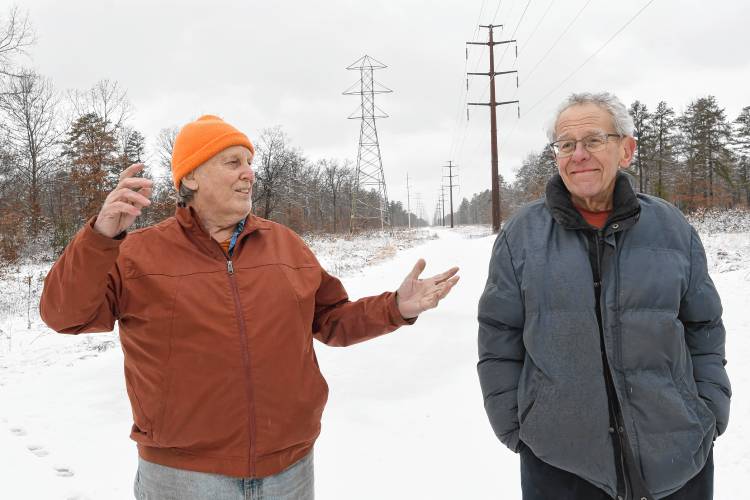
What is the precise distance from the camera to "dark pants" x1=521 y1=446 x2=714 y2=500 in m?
1.80

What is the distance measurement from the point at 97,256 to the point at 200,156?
22.3 inches

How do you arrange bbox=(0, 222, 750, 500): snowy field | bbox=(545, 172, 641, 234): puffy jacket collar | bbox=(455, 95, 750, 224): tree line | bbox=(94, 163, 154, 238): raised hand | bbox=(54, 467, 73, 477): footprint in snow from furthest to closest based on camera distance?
bbox=(455, 95, 750, 224): tree line < bbox=(54, 467, 73, 477): footprint in snow < bbox=(0, 222, 750, 500): snowy field < bbox=(545, 172, 641, 234): puffy jacket collar < bbox=(94, 163, 154, 238): raised hand

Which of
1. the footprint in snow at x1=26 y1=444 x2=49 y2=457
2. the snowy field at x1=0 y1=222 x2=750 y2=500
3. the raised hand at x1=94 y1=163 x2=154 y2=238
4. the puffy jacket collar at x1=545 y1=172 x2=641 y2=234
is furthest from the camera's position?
the footprint in snow at x1=26 y1=444 x2=49 y2=457

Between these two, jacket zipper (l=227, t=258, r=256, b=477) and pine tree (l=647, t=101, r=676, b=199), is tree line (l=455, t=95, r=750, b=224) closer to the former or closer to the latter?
pine tree (l=647, t=101, r=676, b=199)

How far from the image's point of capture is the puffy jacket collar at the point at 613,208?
1.82 meters

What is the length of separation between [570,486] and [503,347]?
54 cm

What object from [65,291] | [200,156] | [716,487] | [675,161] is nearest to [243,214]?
[200,156]

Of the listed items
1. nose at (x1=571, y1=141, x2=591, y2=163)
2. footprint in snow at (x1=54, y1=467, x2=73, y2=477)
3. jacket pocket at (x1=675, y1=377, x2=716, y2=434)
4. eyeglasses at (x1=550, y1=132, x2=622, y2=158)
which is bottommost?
Result: footprint in snow at (x1=54, y1=467, x2=73, y2=477)

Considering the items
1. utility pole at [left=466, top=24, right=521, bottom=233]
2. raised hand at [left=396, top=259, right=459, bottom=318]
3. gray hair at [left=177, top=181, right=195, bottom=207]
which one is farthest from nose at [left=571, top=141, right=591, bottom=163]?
utility pole at [left=466, top=24, right=521, bottom=233]

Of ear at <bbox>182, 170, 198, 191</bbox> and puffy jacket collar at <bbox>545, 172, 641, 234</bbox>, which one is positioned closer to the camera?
puffy jacket collar at <bbox>545, 172, 641, 234</bbox>

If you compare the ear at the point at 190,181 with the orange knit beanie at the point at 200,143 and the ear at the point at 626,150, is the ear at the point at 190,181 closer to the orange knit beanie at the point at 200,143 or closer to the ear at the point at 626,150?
the orange knit beanie at the point at 200,143

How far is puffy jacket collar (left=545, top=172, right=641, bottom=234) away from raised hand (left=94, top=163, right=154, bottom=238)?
1.44 m

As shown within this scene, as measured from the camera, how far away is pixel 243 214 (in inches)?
77.3

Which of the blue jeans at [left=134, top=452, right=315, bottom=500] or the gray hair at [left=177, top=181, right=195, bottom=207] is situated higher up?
the gray hair at [left=177, top=181, right=195, bottom=207]
